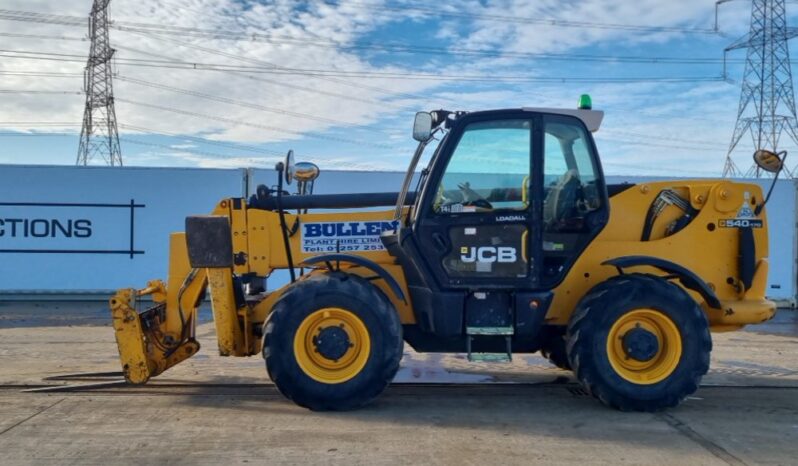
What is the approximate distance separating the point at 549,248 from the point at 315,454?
243 cm

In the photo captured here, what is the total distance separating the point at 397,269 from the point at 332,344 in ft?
2.93

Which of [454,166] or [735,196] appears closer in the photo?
[454,166]

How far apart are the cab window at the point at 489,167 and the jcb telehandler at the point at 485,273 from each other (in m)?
0.01

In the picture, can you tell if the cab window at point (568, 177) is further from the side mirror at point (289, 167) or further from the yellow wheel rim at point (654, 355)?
the side mirror at point (289, 167)

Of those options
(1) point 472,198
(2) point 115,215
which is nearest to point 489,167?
(1) point 472,198

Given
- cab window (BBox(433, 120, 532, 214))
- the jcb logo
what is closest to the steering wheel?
cab window (BBox(433, 120, 532, 214))

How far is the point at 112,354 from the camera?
8.15 meters

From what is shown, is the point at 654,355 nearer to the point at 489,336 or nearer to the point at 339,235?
the point at 489,336

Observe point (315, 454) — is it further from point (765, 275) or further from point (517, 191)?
point (765, 275)

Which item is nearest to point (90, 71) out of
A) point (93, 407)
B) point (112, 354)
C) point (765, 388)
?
point (112, 354)

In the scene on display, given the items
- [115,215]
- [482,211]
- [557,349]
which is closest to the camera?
[482,211]

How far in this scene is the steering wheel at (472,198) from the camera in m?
5.53

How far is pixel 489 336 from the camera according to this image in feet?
18.7

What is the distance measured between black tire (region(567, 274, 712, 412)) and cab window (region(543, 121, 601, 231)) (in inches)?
26.3
